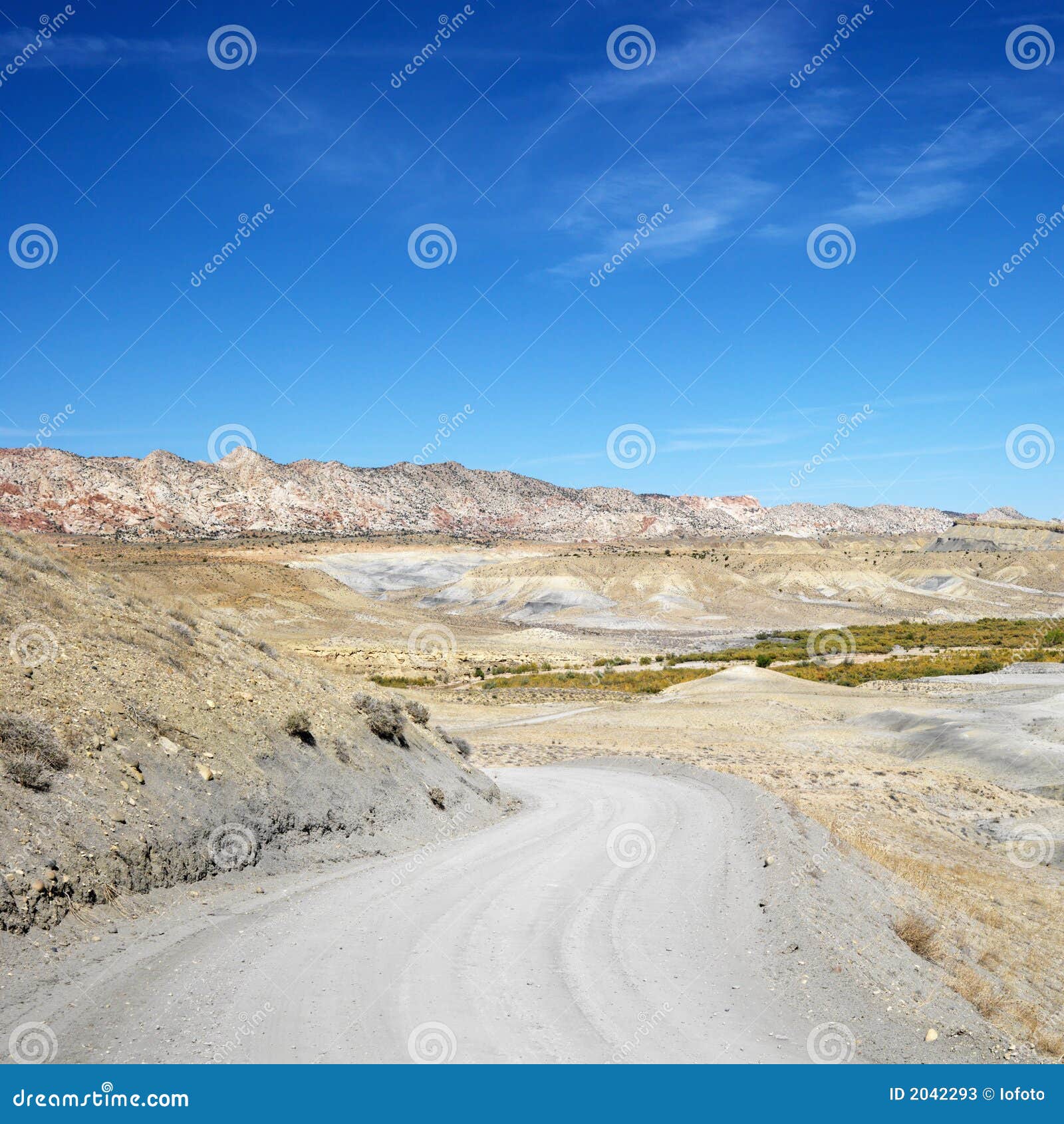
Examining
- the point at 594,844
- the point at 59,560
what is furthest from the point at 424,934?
the point at 59,560

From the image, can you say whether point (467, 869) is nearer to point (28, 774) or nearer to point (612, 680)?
point (28, 774)

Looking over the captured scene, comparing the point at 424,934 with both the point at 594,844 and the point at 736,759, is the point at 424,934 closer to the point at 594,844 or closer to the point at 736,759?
the point at 594,844

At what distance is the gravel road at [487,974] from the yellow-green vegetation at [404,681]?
42.0 metres

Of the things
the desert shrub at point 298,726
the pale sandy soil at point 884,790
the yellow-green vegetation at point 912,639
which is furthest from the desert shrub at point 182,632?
the yellow-green vegetation at point 912,639

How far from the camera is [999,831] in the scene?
22.0 metres

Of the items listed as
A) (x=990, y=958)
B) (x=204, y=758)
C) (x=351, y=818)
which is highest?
(x=204, y=758)

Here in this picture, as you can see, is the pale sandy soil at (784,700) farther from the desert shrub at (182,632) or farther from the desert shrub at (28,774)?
the desert shrub at (28,774)

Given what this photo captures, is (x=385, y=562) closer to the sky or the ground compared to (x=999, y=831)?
closer to the sky

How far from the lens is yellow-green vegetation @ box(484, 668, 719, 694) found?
178 ft

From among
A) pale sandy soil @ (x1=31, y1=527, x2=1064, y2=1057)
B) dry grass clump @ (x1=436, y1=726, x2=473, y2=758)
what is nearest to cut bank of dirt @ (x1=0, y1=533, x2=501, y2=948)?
dry grass clump @ (x1=436, y1=726, x2=473, y2=758)

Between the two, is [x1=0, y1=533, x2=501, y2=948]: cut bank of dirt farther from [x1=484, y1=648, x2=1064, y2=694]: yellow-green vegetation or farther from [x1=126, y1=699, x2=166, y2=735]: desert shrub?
[x1=484, y1=648, x2=1064, y2=694]: yellow-green vegetation

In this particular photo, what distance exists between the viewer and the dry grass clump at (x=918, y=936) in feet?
34.4

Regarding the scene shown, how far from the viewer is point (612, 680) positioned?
5750cm

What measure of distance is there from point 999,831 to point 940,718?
1444 centimetres
